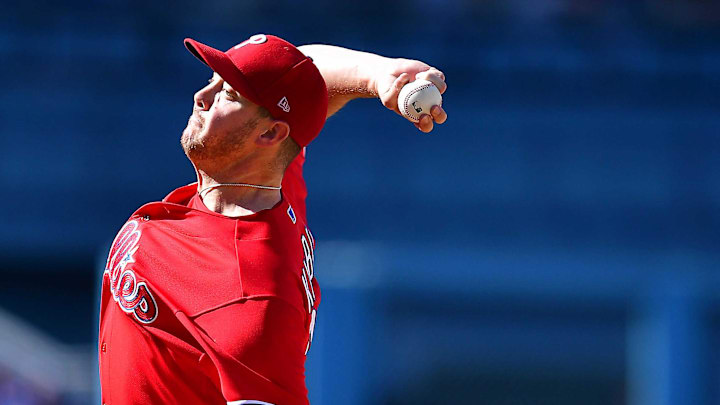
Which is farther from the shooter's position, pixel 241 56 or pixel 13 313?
pixel 13 313

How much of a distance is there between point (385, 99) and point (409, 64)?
0.31 feet

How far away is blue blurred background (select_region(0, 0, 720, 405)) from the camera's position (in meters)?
6.22

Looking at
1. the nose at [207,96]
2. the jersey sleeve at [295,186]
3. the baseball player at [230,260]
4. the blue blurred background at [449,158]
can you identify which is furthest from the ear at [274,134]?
the blue blurred background at [449,158]

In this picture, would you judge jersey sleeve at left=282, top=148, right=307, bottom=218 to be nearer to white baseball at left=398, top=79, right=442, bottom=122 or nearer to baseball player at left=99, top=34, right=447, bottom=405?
baseball player at left=99, top=34, right=447, bottom=405

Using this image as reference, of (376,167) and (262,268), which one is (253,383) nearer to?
(262,268)

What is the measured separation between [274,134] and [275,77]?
0.42 ft

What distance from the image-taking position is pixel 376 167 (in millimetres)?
7363

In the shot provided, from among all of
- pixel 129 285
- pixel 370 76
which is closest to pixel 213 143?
pixel 129 285

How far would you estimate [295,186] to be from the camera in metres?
2.60

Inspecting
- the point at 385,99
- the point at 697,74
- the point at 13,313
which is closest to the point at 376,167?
the point at 697,74

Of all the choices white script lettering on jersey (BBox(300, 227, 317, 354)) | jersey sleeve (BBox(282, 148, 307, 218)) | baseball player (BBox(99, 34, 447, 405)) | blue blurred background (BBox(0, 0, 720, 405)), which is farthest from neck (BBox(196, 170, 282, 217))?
blue blurred background (BBox(0, 0, 720, 405))

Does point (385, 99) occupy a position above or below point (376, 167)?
below

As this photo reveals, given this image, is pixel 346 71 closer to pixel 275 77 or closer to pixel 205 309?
pixel 275 77

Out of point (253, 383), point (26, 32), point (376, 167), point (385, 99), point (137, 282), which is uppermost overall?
point (26, 32)
